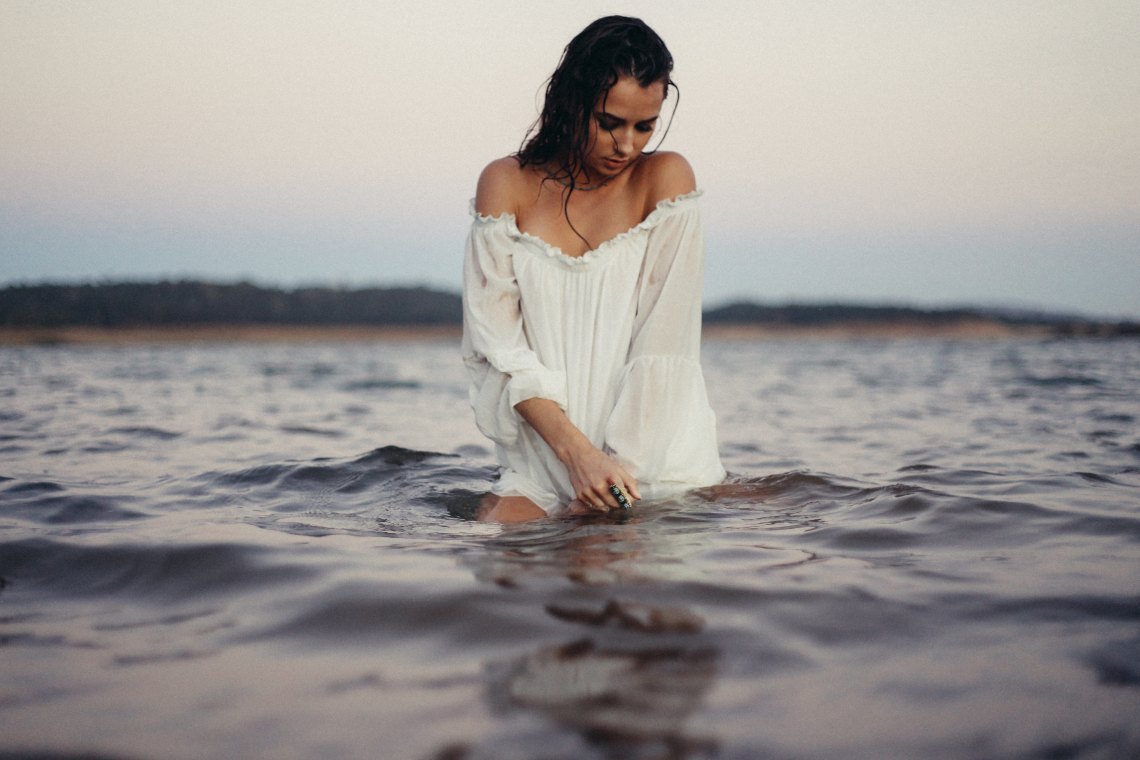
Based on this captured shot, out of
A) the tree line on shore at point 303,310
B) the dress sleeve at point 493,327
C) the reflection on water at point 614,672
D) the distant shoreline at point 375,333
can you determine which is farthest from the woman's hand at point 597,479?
the distant shoreline at point 375,333

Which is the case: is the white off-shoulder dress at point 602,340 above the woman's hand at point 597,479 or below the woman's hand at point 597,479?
above

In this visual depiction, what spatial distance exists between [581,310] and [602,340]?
0.44ft

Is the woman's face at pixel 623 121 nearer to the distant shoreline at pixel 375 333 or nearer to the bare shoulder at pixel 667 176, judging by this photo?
the bare shoulder at pixel 667 176

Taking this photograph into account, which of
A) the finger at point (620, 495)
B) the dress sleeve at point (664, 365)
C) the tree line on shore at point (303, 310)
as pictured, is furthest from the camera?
the tree line on shore at point (303, 310)

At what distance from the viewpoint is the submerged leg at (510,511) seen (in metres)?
2.91

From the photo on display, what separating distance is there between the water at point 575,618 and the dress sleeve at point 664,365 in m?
0.19

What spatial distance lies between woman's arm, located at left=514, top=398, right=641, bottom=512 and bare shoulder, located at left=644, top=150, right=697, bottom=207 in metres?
0.86

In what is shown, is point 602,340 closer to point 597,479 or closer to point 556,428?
point 556,428

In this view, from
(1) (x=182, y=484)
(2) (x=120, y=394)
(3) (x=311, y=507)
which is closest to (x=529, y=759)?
(3) (x=311, y=507)

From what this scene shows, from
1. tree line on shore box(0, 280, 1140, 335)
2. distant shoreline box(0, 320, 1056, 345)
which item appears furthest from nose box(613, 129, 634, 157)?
distant shoreline box(0, 320, 1056, 345)

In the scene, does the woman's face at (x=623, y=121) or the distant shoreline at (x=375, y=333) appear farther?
the distant shoreline at (x=375, y=333)

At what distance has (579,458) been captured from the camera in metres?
2.77

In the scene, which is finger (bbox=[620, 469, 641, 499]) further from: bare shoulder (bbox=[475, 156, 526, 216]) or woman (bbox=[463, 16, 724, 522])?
bare shoulder (bbox=[475, 156, 526, 216])

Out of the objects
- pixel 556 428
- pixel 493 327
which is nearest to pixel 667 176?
pixel 493 327
